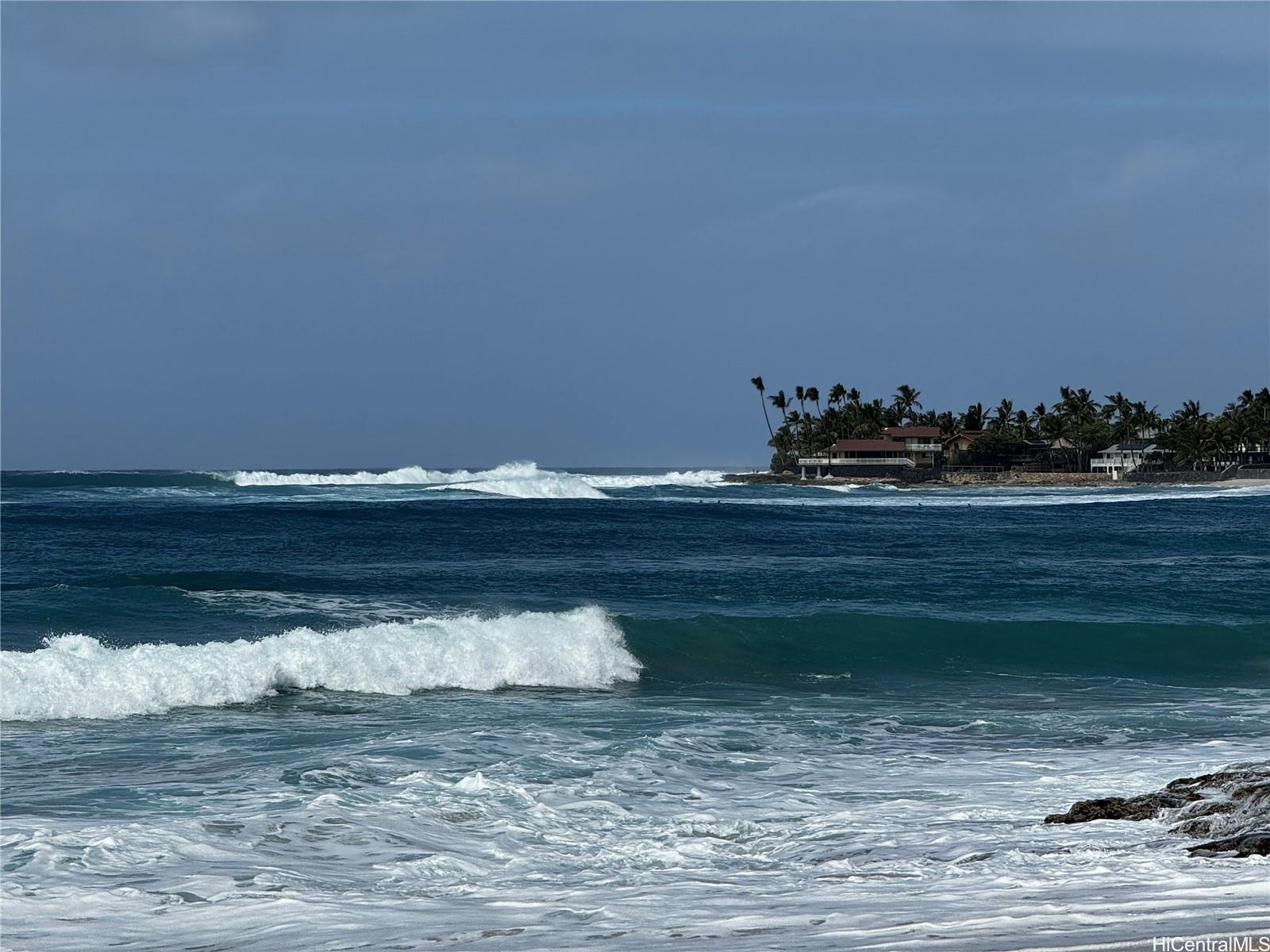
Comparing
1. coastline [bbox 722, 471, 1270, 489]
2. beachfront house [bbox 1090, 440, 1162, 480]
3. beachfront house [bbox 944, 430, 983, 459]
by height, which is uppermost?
beachfront house [bbox 944, 430, 983, 459]

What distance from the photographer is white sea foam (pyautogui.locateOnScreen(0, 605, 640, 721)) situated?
15445 millimetres

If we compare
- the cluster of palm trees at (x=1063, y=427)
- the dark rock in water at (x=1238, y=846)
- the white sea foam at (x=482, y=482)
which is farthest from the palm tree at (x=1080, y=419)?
the dark rock in water at (x=1238, y=846)

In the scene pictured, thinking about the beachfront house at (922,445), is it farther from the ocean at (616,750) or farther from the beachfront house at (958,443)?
the ocean at (616,750)

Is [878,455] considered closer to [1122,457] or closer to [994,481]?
[994,481]

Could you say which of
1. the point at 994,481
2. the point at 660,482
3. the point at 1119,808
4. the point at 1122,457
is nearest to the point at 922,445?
the point at 994,481

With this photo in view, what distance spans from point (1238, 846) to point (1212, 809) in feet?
3.64

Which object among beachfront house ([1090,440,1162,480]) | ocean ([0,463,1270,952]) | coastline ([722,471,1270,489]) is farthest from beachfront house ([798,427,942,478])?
ocean ([0,463,1270,952])

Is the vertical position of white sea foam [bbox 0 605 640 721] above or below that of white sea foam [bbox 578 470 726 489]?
below

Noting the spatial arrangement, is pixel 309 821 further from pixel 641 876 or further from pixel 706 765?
pixel 706 765

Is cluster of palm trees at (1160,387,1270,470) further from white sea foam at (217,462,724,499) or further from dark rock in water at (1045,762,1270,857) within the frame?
dark rock in water at (1045,762,1270,857)

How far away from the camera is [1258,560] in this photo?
3541 centimetres

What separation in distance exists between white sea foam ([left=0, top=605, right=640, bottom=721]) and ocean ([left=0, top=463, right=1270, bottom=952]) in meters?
0.06

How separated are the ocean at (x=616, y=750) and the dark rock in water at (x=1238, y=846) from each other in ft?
0.64

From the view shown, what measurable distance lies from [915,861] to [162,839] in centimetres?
565
